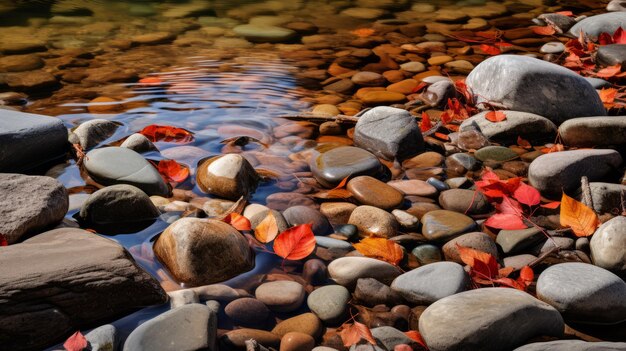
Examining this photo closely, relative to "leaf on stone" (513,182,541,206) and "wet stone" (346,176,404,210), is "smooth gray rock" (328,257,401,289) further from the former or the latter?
"leaf on stone" (513,182,541,206)

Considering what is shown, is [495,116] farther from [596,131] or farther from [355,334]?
[355,334]

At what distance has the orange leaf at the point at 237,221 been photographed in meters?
2.67

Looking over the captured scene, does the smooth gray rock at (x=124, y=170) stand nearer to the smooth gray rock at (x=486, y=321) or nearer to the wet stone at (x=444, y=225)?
the wet stone at (x=444, y=225)

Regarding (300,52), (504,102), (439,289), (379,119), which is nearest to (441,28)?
(300,52)

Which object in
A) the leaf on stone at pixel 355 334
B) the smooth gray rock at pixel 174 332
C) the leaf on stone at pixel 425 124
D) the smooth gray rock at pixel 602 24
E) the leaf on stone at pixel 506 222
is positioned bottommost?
the leaf on stone at pixel 355 334

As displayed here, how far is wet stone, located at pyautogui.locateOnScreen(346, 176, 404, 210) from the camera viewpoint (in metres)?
2.91

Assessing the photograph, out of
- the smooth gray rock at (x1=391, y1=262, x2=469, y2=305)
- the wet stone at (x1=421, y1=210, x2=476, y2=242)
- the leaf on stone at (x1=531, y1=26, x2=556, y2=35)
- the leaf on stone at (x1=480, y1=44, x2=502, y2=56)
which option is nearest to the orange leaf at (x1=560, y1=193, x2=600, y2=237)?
the wet stone at (x1=421, y1=210, x2=476, y2=242)

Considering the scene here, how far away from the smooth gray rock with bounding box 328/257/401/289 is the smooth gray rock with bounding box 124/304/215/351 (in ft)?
2.02

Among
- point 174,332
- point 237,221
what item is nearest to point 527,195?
point 237,221

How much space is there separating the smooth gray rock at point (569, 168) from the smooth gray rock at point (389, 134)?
0.77m

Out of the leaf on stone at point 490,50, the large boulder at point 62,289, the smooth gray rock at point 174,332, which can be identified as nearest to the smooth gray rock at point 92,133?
the large boulder at point 62,289

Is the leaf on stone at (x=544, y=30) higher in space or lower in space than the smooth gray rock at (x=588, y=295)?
higher

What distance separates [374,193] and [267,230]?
63cm

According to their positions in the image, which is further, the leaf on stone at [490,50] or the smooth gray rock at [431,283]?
the leaf on stone at [490,50]
